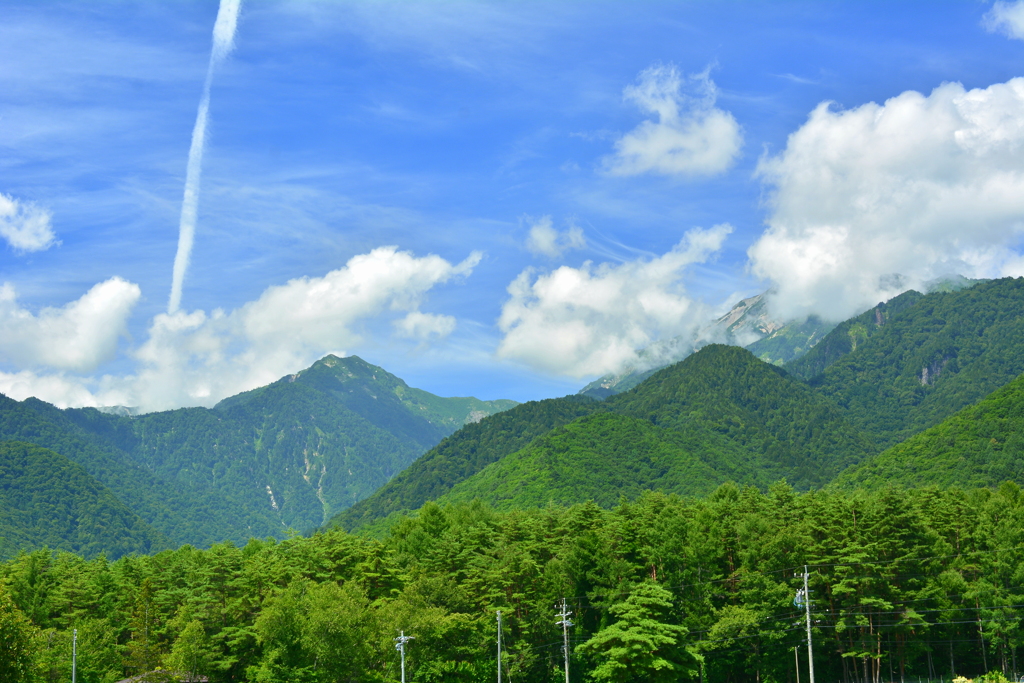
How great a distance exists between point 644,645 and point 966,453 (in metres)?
125

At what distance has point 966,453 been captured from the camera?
171m

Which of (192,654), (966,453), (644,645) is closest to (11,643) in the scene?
(192,654)

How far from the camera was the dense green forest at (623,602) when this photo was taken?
76.4m

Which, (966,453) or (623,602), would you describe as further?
(966,453)

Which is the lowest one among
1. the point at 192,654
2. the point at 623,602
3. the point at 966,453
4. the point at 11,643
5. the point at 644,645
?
the point at 192,654

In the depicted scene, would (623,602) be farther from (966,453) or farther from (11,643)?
(966,453)

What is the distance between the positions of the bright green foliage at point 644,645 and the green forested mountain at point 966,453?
309ft

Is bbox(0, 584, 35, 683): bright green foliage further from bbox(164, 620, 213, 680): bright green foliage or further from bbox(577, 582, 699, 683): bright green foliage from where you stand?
bbox(577, 582, 699, 683): bright green foliage

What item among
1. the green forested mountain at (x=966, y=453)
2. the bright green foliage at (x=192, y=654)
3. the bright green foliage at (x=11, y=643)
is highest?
the green forested mountain at (x=966, y=453)

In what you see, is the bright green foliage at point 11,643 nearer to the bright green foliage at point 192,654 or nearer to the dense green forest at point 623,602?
the dense green forest at point 623,602

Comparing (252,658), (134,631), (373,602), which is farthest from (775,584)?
(134,631)

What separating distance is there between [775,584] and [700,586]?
24.7ft

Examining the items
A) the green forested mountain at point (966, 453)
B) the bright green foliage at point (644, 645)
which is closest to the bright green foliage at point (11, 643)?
the bright green foliage at point (644, 645)

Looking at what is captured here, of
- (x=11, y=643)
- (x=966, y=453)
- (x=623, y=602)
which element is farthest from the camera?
(x=966, y=453)
